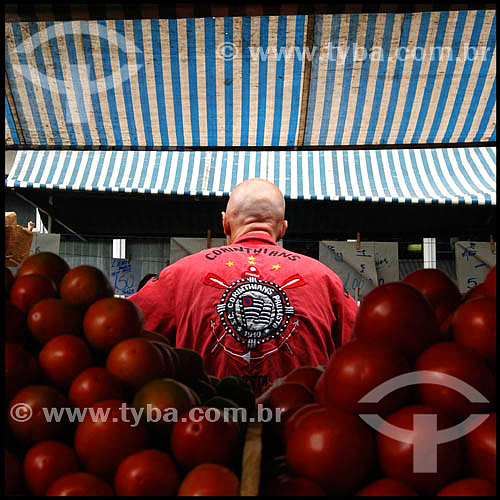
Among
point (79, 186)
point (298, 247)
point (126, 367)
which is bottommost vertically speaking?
point (126, 367)

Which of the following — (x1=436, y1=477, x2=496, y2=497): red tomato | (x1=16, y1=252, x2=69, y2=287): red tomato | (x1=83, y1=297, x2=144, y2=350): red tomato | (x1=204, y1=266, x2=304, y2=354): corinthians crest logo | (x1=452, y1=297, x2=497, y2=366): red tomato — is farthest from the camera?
(x1=204, y1=266, x2=304, y2=354): corinthians crest logo

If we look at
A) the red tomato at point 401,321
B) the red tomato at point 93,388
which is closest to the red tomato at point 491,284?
the red tomato at point 401,321

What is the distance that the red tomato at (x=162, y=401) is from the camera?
2.52 ft

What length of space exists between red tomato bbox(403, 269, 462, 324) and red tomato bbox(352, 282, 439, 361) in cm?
13

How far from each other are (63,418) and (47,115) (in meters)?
2.72

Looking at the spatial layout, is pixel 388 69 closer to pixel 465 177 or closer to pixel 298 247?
pixel 465 177

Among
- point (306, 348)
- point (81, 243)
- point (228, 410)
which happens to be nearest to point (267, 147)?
point (306, 348)

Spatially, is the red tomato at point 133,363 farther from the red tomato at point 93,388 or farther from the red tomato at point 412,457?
the red tomato at point 412,457

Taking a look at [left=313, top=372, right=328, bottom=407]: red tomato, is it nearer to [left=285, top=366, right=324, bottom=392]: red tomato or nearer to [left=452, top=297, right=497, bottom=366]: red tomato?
[left=285, top=366, right=324, bottom=392]: red tomato

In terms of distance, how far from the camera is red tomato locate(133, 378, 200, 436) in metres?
0.77

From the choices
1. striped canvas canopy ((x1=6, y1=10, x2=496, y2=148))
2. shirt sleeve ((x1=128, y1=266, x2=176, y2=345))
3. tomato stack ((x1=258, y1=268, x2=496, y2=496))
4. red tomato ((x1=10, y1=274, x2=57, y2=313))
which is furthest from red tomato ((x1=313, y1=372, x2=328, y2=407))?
striped canvas canopy ((x1=6, y1=10, x2=496, y2=148))

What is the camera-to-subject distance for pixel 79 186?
3.58m

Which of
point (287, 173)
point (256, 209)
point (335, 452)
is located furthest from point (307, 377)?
point (287, 173)

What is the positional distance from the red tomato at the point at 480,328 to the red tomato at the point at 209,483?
41 centimetres
